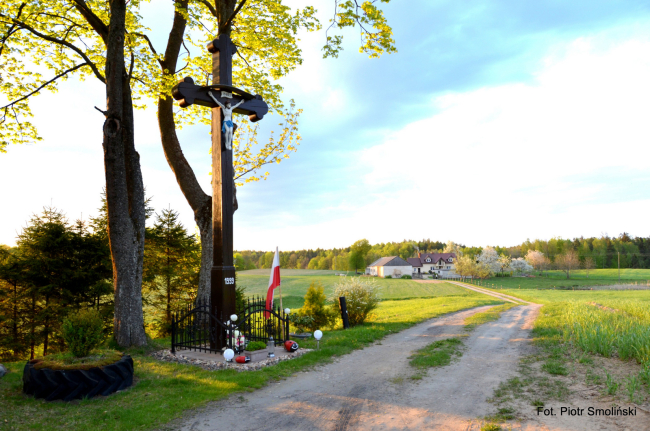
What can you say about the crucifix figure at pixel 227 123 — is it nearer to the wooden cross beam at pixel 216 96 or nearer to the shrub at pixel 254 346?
the wooden cross beam at pixel 216 96

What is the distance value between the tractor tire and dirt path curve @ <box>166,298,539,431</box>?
72.2 inches

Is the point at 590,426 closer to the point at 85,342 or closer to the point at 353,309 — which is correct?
the point at 85,342

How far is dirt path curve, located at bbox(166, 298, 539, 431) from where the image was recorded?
15.1 feet

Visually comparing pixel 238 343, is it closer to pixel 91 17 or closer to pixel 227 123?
pixel 227 123

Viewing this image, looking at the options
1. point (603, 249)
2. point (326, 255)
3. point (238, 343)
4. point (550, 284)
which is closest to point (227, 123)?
point (238, 343)

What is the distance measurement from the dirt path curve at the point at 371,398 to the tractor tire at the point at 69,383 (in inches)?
72.2

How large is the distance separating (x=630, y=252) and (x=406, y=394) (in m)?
119

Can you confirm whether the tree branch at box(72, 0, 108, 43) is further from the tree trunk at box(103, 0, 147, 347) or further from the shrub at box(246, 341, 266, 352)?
the shrub at box(246, 341, 266, 352)

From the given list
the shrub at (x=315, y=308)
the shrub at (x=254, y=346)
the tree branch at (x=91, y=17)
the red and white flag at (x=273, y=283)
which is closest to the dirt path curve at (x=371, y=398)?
the shrub at (x=254, y=346)

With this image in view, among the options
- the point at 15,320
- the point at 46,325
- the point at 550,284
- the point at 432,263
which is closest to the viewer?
the point at 15,320

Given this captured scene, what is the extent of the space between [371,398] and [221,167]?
6078mm

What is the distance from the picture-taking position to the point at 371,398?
5496 millimetres

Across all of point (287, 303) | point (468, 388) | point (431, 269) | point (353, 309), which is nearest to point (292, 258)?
point (431, 269)

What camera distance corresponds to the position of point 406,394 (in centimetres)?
565
